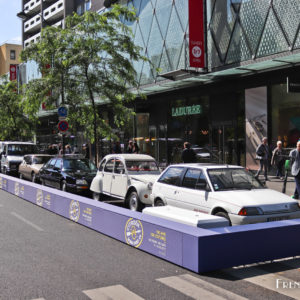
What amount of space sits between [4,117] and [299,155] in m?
27.2

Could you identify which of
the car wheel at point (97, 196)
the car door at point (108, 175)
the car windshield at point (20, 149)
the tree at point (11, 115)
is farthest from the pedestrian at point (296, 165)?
the tree at point (11, 115)

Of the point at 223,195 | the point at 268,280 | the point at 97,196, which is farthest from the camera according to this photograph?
the point at 97,196

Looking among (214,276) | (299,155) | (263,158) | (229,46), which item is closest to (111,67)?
(229,46)

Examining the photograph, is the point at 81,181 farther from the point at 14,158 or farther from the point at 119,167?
the point at 14,158

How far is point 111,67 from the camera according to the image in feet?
55.4

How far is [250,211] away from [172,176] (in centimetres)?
247

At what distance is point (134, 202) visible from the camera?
10.7 meters

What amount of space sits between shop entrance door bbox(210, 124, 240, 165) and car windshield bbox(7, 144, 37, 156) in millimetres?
10407

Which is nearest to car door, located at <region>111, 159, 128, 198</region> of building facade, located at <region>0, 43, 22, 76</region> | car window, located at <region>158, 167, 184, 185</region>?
car window, located at <region>158, 167, 184, 185</region>

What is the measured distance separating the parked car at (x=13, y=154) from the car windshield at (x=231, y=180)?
15827mm

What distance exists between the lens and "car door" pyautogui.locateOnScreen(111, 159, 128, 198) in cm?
1133

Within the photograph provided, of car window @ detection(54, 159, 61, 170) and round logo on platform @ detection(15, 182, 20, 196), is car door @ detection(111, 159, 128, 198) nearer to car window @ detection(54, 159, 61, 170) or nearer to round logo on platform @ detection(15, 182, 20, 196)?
car window @ detection(54, 159, 61, 170)

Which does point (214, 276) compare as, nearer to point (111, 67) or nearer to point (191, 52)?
point (111, 67)

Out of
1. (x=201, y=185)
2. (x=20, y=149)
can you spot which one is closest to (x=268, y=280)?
(x=201, y=185)
